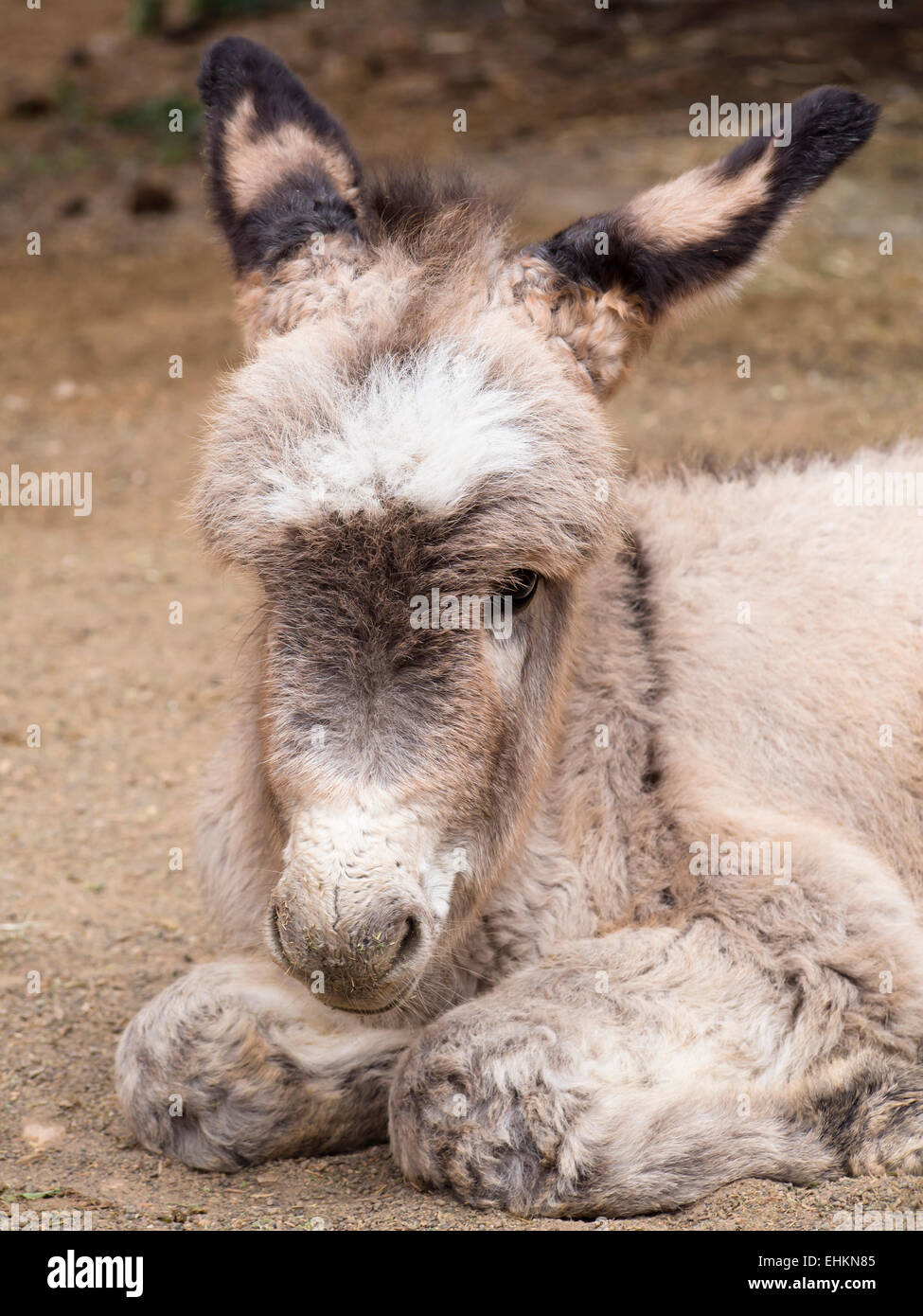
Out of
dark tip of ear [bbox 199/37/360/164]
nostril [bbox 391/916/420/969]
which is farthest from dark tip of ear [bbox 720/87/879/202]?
nostril [bbox 391/916/420/969]

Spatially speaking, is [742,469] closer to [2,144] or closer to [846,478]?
[846,478]

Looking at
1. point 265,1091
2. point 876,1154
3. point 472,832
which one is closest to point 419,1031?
point 265,1091

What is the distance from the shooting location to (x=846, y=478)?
531 centimetres

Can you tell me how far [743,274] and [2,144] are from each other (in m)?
13.3

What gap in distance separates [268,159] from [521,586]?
178 cm

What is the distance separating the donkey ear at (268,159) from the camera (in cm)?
448

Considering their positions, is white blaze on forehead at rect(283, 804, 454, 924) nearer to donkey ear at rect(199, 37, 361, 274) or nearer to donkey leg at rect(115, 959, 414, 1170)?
donkey leg at rect(115, 959, 414, 1170)

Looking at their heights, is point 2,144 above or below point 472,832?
above

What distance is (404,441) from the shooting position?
3641 mm

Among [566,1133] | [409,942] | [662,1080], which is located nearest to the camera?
[409,942]

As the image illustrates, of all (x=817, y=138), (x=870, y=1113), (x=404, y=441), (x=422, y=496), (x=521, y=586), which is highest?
(x=817, y=138)

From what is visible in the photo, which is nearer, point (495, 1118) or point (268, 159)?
point (495, 1118)

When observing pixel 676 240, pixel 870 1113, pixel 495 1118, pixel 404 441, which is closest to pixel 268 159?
pixel 676 240

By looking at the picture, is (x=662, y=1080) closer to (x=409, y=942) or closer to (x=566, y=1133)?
(x=566, y=1133)
